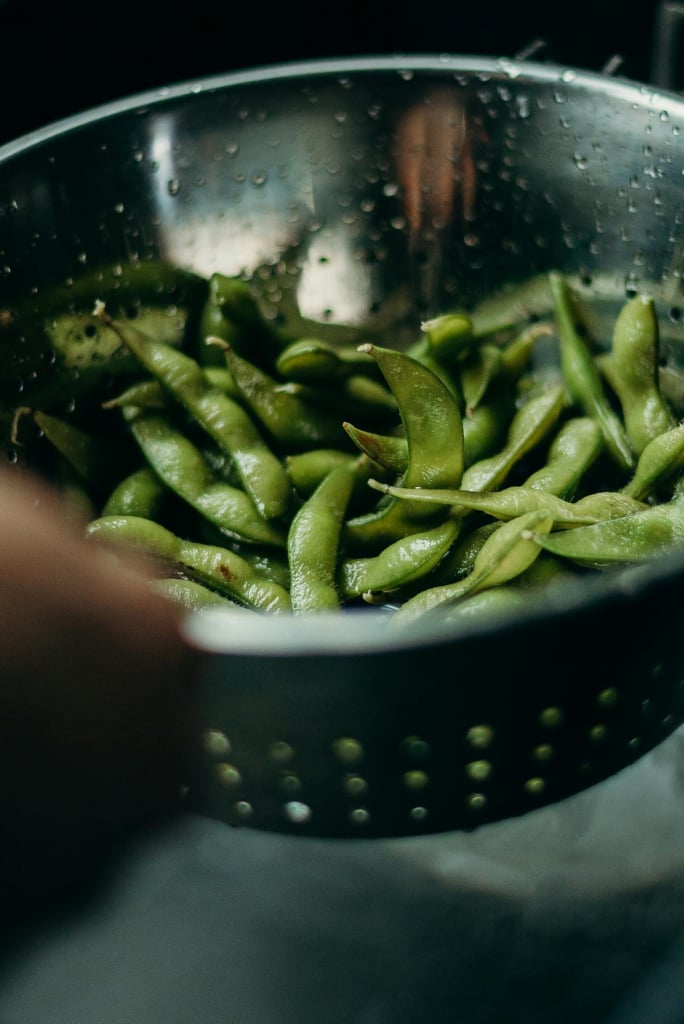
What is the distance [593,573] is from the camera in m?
1.04

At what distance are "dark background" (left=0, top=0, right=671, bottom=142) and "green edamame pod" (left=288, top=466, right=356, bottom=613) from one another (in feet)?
3.78

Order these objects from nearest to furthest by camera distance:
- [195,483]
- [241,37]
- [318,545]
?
[318,545] < [195,483] < [241,37]

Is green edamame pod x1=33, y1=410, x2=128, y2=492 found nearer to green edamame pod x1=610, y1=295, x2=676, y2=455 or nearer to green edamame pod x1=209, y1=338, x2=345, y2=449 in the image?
green edamame pod x1=209, y1=338, x2=345, y2=449

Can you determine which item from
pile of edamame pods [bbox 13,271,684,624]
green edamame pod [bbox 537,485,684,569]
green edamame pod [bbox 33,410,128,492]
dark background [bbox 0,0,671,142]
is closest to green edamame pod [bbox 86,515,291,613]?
pile of edamame pods [bbox 13,271,684,624]

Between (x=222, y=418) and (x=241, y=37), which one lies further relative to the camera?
(x=241, y=37)

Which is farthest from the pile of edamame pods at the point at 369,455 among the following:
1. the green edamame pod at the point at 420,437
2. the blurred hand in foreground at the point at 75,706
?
the blurred hand in foreground at the point at 75,706

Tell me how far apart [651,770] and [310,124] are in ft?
3.27

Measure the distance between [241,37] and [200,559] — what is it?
154cm

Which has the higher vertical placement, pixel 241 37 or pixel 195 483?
pixel 241 37

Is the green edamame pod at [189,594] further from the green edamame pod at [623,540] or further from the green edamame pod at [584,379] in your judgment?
the green edamame pod at [584,379]

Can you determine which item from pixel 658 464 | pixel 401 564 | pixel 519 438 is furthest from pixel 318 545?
pixel 658 464

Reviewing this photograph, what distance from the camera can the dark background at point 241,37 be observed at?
182 centimetres

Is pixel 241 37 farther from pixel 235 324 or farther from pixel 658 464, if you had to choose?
pixel 658 464

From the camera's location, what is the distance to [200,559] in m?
1.12
